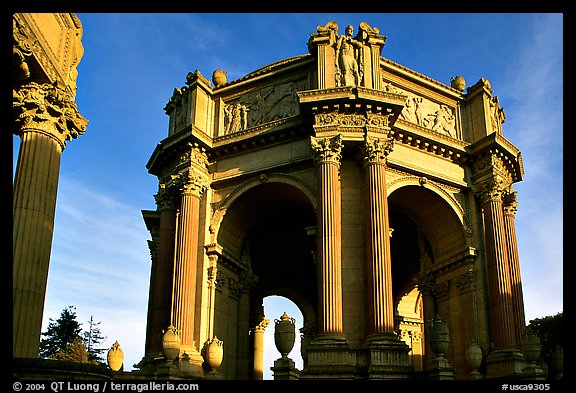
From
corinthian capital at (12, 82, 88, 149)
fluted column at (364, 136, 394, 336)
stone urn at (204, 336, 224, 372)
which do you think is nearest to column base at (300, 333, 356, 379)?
fluted column at (364, 136, 394, 336)

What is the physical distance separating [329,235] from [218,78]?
12.8 m

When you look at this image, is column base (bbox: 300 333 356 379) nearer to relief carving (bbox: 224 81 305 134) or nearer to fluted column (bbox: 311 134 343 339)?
fluted column (bbox: 311 134 343 339)

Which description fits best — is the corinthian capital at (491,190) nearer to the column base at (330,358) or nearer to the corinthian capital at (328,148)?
the corinthian capital at (328,148)

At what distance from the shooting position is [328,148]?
24812mm

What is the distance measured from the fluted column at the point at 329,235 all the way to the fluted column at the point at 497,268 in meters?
8.34

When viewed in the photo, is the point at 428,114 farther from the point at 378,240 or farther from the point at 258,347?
the point at 258,347

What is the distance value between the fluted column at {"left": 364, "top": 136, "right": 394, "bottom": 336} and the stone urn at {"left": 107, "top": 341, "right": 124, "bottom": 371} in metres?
9.93

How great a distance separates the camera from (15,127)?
13.6 m

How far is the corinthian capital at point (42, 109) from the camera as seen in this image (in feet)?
44.4

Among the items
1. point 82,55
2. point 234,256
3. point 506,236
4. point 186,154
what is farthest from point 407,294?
point 82,55

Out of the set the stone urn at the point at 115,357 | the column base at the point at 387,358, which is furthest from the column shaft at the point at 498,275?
the stone urn at the point at 115,357

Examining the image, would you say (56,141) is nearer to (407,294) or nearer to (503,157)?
(503,157)

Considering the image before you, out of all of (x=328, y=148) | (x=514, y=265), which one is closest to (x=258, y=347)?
(x=514, y=265)

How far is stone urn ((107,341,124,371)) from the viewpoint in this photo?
22642mm
